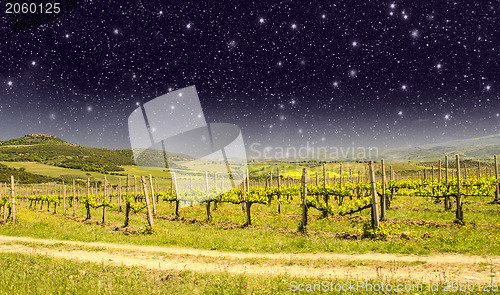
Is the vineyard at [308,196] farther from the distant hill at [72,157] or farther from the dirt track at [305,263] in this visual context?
the distant hill at [72,157]

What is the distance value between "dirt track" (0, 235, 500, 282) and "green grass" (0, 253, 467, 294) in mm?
835


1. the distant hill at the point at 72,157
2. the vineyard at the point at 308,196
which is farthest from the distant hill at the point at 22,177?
the vineyard at the point at 308,196

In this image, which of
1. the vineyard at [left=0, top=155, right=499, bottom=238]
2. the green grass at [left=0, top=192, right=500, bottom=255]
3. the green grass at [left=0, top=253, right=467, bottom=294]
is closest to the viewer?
the green grass at [left=0, top=253, right=467, bottom=294]

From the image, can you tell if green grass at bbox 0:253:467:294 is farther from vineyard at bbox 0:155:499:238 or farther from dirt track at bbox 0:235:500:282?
vineyard at bbox 0:155:499:238

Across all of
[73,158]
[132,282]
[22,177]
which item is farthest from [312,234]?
[73,158]

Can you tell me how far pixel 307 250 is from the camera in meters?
12.2

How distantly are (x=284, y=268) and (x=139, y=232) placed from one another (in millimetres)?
12128

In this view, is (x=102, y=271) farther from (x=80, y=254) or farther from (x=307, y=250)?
(x=307, y=250)

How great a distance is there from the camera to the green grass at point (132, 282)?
726 cm

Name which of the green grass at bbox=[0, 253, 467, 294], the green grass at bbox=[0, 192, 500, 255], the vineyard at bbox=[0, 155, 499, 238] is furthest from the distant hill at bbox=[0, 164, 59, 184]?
the green grass at bbox=[0, 253, 467, 294]

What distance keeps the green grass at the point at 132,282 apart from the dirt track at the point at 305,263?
83 centimetres

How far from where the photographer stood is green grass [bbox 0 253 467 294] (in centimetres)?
726

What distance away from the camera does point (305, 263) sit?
33.4ft

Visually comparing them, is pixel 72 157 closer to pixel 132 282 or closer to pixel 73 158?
pixel 73 158
